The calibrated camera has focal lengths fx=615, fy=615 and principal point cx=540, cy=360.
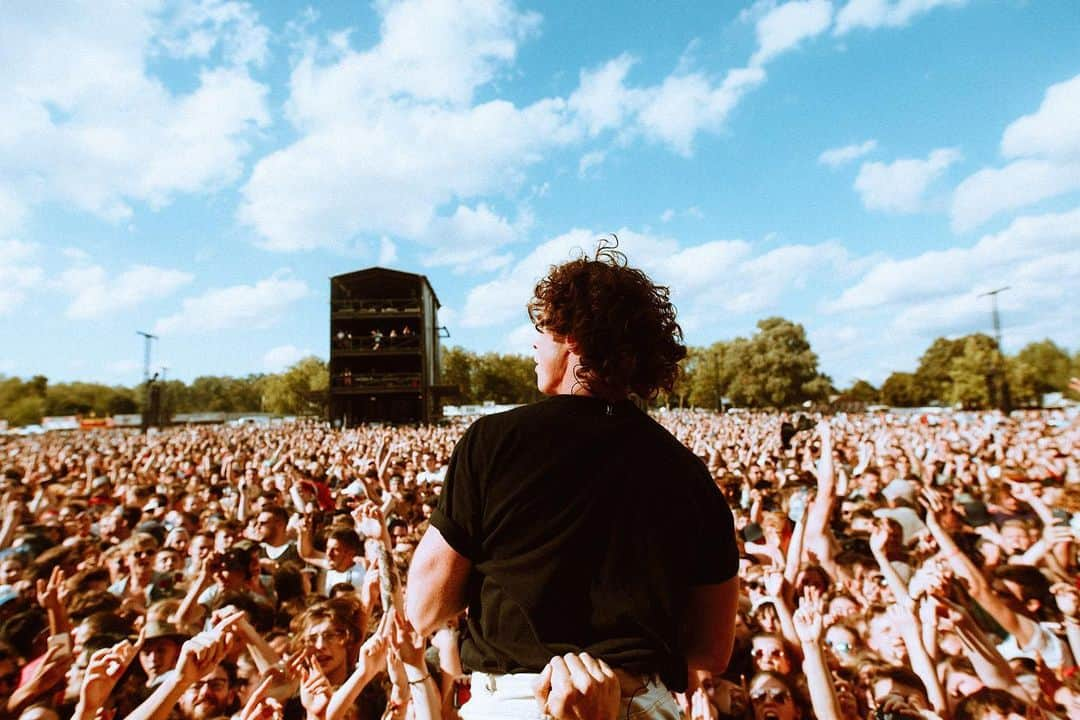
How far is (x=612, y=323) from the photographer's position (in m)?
1.70

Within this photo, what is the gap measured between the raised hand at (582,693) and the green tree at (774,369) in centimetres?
7533

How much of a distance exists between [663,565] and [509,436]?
1.57ft

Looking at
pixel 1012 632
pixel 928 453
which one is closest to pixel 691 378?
pixel 928 453

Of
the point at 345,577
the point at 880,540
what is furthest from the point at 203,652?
the point at 880,540

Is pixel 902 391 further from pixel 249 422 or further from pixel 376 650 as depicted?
pixel 376 650

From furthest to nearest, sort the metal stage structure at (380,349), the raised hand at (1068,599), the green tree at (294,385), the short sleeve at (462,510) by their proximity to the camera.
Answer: the green tree at (294,385) → the metal stage structure at (380,349) → the raised hand at (1068,599) → the short sleeve at (462,510)

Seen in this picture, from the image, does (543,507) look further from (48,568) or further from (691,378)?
(691,378)

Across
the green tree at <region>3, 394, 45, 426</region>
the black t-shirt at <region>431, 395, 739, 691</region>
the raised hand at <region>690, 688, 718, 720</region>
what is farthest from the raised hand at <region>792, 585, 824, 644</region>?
the green tree at <region>3, 394, 45, 426</region>

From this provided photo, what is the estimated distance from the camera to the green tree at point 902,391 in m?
79.9

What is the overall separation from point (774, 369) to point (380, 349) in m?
50.9

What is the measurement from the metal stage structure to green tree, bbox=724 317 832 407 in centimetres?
4471

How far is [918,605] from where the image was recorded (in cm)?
307

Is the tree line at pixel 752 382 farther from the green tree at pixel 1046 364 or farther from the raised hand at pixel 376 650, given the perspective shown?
the raised hand at pixel 376 650

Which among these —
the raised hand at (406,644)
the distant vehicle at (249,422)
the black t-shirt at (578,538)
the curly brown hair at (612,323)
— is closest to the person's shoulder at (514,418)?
the black t-shirt at (578,538)
